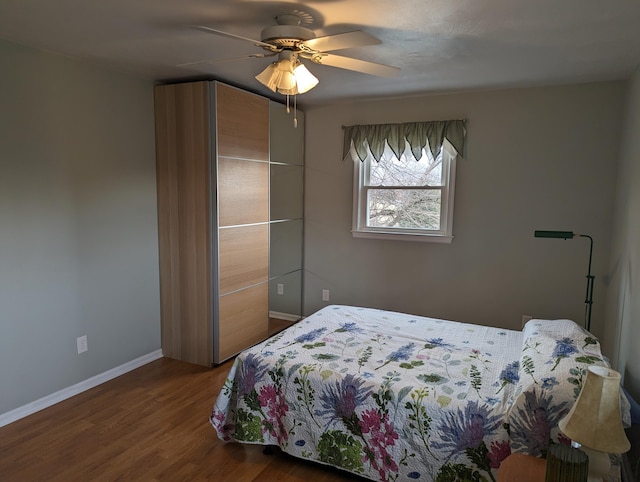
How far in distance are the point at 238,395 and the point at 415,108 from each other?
297cm

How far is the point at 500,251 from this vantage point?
3799 mm

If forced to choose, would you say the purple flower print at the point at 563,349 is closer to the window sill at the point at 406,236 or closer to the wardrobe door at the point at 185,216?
the window sill at the point at 406,236

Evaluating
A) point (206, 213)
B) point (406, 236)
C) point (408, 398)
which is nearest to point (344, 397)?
point (408, 398)

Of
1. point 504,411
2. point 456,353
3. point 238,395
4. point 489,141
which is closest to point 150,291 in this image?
point 238,395

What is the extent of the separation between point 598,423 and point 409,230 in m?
2.88

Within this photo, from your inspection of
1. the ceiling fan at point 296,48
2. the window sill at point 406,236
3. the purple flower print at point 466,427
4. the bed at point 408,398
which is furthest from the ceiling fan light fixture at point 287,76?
the window sill at point 406,236

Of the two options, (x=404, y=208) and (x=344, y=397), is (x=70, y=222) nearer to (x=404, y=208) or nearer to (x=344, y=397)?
(x=344, y=397)

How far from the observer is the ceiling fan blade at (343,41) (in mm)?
1929

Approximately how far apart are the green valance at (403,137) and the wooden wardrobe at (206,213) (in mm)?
966

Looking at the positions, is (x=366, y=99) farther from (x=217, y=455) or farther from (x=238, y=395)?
(x=217, y=455)

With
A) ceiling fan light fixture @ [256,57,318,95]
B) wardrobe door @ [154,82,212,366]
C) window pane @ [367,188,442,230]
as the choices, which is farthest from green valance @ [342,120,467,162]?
ceiling fan light fixture @ [256,57,318,95]

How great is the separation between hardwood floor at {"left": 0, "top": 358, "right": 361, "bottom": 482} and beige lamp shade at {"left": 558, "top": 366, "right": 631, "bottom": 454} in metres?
1.28

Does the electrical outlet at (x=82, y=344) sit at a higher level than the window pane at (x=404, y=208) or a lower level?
lower

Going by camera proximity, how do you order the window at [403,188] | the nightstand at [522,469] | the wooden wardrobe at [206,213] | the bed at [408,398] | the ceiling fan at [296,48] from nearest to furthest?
the nightstand at [522,469] < the bed at [408,398] < the ceiling fan at [296,48] < the wooden wardrobe at [206,213] < the window at [403,188]
